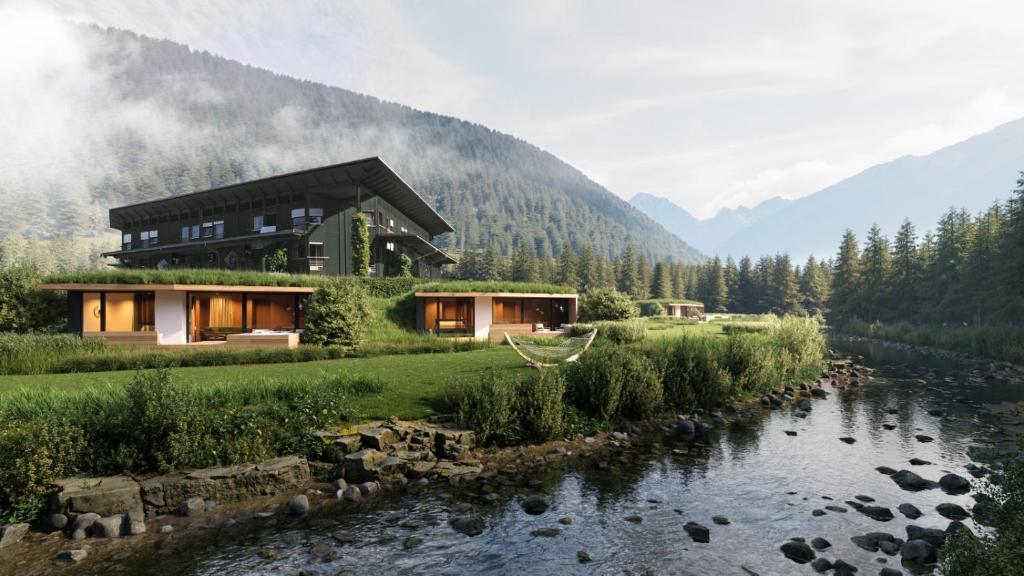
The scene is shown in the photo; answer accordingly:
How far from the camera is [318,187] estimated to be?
39.1 metres

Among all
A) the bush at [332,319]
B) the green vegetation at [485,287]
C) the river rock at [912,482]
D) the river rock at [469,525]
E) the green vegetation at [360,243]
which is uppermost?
the green vegetation at [360,243]

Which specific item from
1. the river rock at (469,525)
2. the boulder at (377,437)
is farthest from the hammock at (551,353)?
the river rock at (469,525)

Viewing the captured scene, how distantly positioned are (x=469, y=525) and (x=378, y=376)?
662 centimetres

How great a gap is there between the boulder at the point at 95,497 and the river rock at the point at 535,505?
6.61 meters

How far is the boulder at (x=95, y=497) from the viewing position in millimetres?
8055

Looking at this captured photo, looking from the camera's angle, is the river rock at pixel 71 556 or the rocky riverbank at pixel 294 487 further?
the rocky riverbank at pixel 294 487

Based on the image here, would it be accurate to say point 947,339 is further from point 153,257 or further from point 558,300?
point 153,257

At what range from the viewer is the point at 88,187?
170625 millimetres

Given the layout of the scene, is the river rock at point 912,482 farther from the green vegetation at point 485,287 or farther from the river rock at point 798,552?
the green vegetation at point 485,287

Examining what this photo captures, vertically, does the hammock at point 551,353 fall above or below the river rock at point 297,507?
above

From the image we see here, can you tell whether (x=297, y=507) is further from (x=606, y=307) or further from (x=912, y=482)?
(x=606, y=307)

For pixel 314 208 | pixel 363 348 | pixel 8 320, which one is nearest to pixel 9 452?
pixel 363 348

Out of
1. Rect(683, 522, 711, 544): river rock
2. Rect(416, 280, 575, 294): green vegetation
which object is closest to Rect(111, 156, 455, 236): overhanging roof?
Rect(416, 280, 575, 294): green vegetation

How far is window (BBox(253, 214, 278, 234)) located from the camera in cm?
4050
